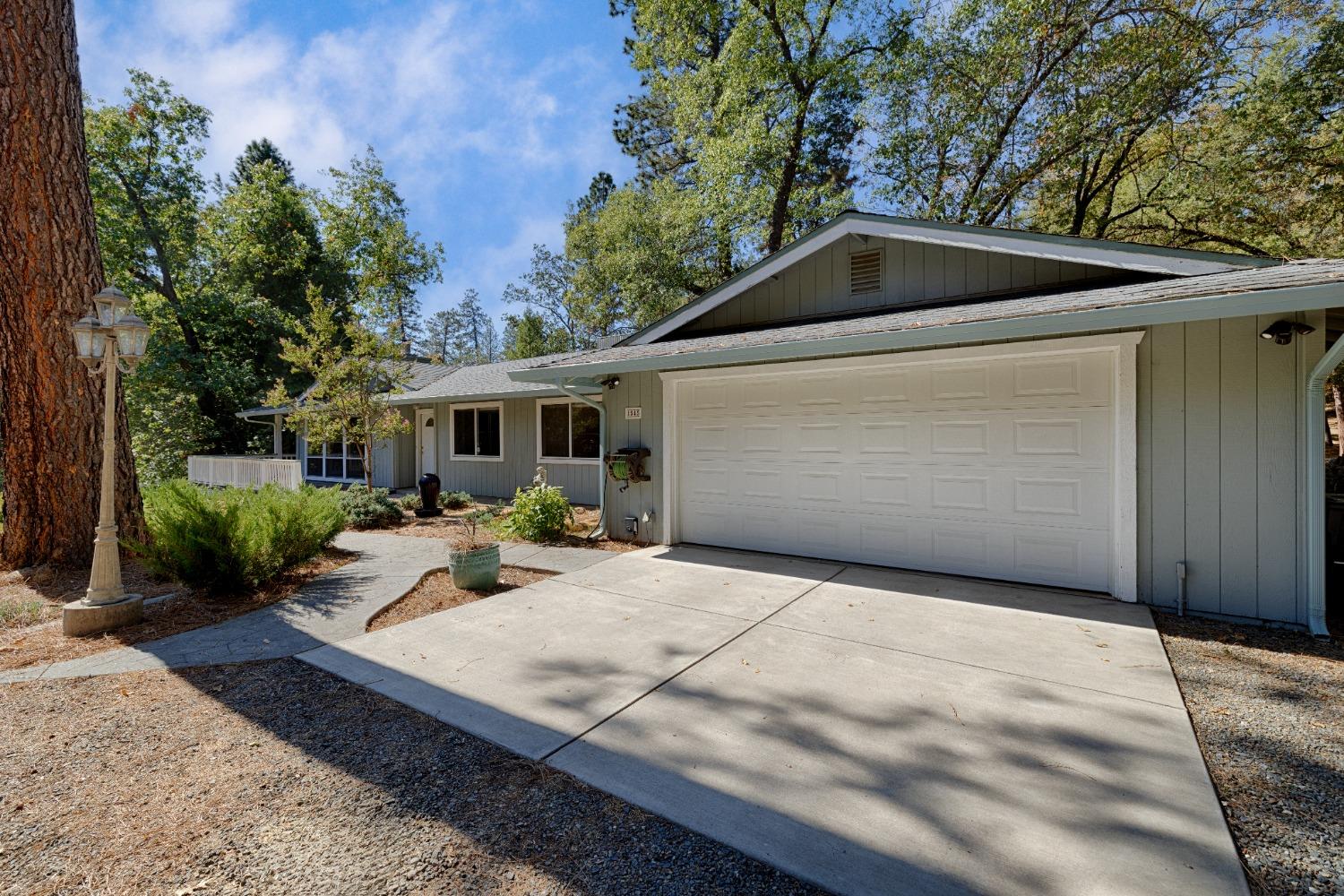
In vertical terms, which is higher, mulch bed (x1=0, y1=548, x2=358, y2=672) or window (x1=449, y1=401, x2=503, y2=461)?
window (x1=449, y1=401, x2=503, y2=461)

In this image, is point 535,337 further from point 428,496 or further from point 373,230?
point 428,496

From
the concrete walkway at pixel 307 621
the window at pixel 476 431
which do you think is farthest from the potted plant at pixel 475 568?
the window at pixel 476 431

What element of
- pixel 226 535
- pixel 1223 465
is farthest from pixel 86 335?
pixel 1223 465

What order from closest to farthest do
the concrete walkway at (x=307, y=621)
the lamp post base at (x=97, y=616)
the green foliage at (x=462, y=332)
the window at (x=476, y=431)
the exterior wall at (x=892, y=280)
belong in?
1. the concrete walkway at (x=307, y=621)
2. the lamp post base at (x=97, y=616)
3. the exterior wall at (x=892, y=280)
4. the window at (x=476, y=431)
5. the green foliage at (x=462, y=332)

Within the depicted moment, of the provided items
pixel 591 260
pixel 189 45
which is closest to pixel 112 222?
pixel 189 45

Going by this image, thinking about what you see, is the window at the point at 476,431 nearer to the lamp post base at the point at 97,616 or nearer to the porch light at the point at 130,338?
the porch light at the point at 130,338

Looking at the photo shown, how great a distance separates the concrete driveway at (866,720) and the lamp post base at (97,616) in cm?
194

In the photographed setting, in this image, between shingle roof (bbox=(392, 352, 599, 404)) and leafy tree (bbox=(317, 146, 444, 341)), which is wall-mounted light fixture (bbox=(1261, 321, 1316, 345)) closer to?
shingle roof (bbox=(392, 352, 599, 404))

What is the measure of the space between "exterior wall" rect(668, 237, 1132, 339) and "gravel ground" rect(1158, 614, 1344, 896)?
3.67 metres

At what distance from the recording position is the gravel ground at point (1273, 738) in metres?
1.89

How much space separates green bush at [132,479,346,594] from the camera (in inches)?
191

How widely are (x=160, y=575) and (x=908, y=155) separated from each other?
16.6 metres

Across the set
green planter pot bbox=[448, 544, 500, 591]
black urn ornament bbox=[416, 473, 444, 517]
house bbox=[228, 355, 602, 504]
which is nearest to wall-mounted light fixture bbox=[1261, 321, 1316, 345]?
green planter pot bbox=[448, 544, 500, 591]

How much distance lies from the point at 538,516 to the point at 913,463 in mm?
4819
